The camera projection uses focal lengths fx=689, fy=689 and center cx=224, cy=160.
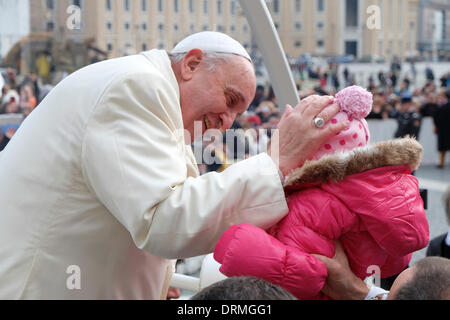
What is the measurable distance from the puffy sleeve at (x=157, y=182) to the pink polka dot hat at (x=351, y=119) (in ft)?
0.63

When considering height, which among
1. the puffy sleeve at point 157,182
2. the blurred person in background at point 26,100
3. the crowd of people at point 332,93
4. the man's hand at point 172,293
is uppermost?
the puffy sleeve at point 157,182

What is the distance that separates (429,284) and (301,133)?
0.47m

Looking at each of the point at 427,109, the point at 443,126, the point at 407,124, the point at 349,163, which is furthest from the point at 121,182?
the point at 427,109

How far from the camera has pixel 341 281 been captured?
1.72 metres

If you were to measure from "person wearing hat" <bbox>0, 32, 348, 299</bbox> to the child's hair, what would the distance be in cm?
27

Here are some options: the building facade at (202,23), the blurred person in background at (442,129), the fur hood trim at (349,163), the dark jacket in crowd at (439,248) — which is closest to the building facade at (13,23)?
the building facade at (202,23)

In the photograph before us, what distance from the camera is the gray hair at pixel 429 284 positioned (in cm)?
137

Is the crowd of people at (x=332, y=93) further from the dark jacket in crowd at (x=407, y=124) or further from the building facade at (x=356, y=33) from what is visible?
the building facade at (x=356, y=33)

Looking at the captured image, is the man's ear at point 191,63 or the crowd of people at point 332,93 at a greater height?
the man's ear at point 191,63

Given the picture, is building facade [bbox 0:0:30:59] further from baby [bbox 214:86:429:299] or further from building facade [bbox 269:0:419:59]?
building facade [bbox 269:0:419:59]

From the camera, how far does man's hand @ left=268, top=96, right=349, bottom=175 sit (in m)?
1.66

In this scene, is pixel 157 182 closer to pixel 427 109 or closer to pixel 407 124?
pixel 407 124

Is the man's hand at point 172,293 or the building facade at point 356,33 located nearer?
the man's hand at point 172,293
